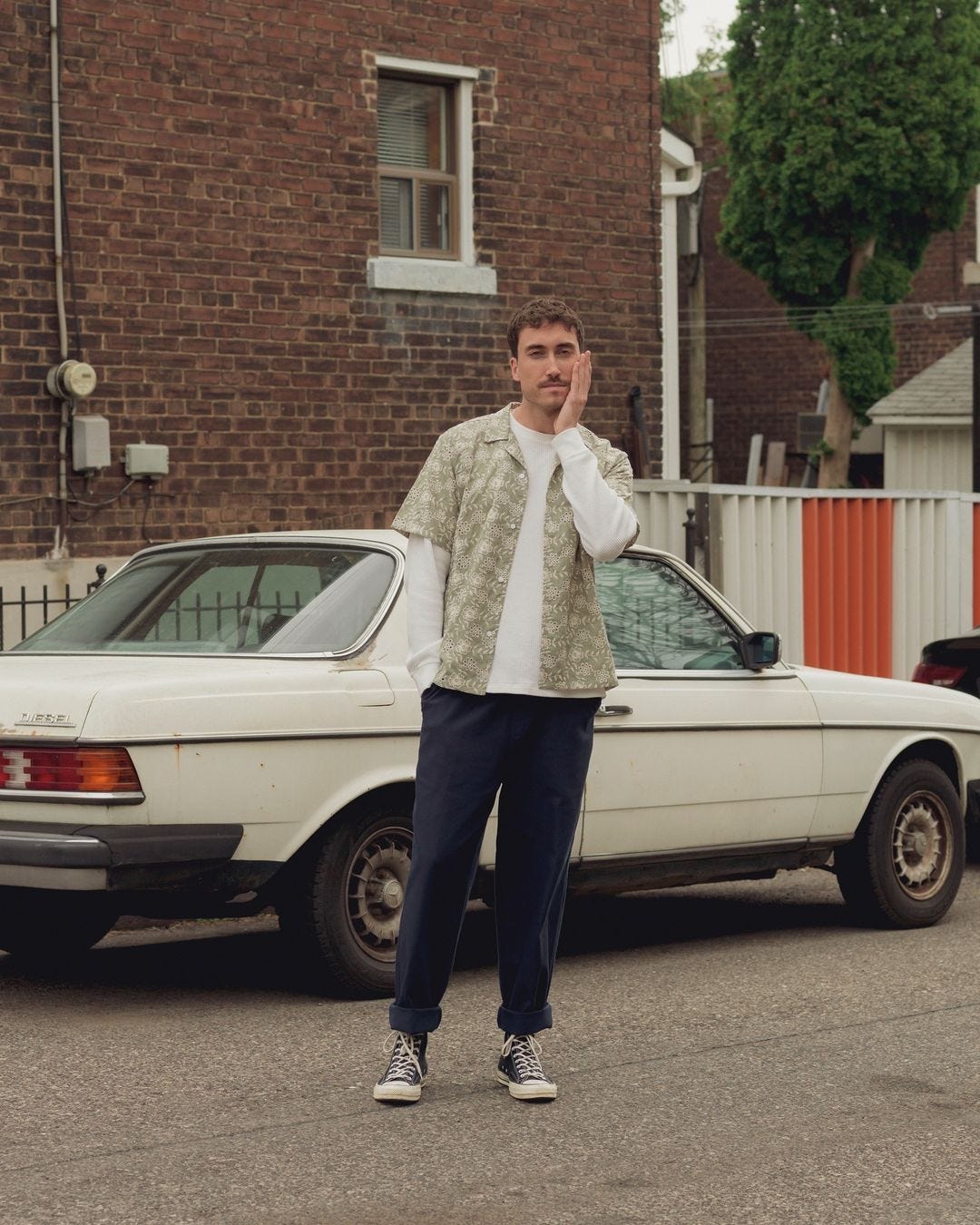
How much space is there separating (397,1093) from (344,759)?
4.85 ft

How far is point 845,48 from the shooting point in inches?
1292

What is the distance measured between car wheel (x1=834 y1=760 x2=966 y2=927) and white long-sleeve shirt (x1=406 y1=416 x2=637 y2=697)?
3196 mm

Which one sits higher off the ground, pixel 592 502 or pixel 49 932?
pixel 592 502

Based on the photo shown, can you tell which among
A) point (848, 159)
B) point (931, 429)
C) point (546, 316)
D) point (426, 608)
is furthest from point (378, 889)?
point (848, 159)

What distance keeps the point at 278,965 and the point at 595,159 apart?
864 cm

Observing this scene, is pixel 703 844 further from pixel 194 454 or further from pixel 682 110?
pixel 682 110

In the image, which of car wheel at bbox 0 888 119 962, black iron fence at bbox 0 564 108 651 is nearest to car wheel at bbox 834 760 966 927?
car wheel at bbox 0 888 119 962

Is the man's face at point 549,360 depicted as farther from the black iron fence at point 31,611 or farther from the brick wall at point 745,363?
the brick wall at point 745,363

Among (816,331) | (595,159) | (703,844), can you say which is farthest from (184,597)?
(816,331)

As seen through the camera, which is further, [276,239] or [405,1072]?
[276,239]

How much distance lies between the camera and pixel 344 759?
6586mm

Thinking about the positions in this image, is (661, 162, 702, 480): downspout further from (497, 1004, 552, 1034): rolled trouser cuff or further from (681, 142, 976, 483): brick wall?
(681, 142, 976, 483): brick wall

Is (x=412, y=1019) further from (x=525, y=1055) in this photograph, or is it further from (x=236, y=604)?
(x=236, y=604)

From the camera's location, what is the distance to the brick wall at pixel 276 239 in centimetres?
1223
